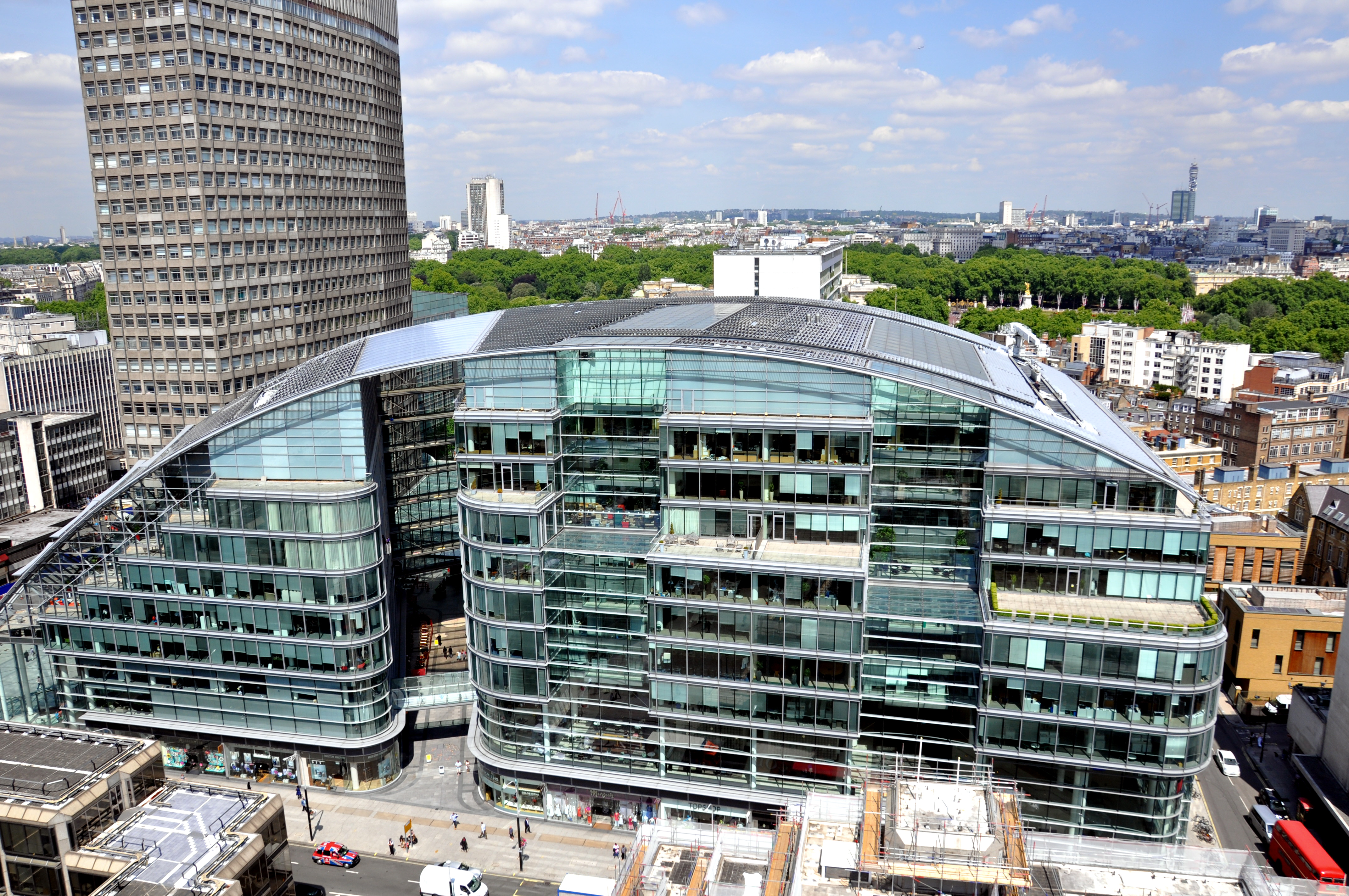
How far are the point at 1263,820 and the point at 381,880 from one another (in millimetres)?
58980

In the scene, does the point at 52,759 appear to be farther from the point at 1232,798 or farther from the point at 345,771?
the point at 1232,798

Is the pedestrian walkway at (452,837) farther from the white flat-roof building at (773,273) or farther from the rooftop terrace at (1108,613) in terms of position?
the white flat-roof building at (773,273)

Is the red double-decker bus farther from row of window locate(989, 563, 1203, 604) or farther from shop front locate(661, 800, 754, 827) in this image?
shop front locate(661, 800, 754, 827)

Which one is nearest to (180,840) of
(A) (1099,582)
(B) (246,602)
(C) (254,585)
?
(B) (246,602)

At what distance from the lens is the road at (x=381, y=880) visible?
5700 centimetres

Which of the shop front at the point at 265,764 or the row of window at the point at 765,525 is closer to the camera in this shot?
the row of window at the point at 765,525

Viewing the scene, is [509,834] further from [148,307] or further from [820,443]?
[148,307]

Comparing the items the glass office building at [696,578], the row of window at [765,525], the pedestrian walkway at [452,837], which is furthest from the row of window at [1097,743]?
the pedestrian walkway at [452,837]

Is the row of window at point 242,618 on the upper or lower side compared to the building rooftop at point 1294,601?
upper

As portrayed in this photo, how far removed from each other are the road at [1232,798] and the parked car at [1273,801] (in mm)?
495

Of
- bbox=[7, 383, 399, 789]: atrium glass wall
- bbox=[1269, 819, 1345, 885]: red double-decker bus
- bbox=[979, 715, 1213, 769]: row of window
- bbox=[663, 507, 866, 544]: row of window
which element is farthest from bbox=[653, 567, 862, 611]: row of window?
bbox=[1269, 819, 1345, 885]: red double-decker bus

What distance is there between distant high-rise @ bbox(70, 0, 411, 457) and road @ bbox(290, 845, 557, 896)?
56.8 m

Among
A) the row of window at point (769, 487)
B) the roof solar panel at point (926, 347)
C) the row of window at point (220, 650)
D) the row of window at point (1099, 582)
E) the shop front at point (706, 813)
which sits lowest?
the shop front at point (706, 813)

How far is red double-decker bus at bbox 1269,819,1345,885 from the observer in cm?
4944
